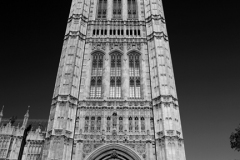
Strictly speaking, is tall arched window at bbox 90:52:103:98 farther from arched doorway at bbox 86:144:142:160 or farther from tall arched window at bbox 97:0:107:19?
tall arched window at bbox 97:0:107:19

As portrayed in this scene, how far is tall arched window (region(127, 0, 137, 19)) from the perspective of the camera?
3309cm

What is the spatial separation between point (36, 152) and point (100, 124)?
539 inches

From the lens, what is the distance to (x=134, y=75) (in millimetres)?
27172

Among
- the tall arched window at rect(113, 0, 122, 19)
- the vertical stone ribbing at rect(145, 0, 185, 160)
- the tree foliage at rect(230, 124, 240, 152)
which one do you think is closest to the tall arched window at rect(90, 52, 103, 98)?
the vertical stone ribbing at rect(145, 0, 185, 160)

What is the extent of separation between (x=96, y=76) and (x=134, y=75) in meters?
4.32

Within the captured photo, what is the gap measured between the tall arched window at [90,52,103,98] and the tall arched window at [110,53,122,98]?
129 cm

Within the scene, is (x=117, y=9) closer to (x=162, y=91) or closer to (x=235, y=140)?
(x=162, y=91)

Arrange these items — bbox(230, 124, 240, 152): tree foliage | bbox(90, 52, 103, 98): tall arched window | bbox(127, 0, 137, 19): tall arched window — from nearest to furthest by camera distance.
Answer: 1. bbox(230, 124, 240, 152): tree foliage
2. bbox(90, 52, 103, 98): tall arched window
3. bbox(127, 0, 137, 19): tall arched window

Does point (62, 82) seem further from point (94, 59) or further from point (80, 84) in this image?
point (94, 59)

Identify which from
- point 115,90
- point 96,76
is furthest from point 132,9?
point 115,90

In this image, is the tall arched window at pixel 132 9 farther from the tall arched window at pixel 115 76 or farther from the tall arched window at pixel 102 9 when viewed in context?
the tall arched window at pixel 115 76

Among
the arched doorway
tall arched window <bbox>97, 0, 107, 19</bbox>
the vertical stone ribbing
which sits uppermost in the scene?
tall arched window <bbox>97, 0, 107, 19</bbox>

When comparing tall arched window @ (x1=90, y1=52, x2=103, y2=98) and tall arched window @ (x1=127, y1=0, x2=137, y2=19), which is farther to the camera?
tall arched window @ (x1=127, y1=0, x2=137, y2=19)

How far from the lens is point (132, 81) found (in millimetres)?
26828
